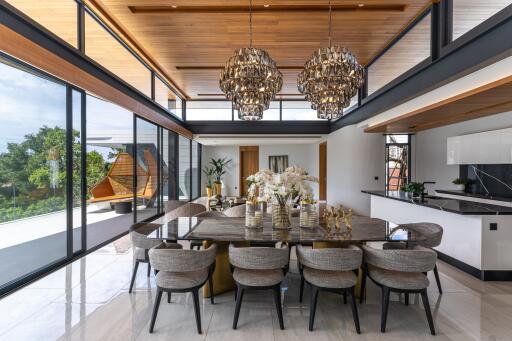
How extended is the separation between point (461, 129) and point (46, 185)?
804cm

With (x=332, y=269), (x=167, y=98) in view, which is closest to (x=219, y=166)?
(x=167, y=98)

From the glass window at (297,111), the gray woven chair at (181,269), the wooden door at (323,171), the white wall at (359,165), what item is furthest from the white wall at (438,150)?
the gray woven chair at (181,269)

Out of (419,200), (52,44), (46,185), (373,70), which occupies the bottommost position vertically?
(419,200)

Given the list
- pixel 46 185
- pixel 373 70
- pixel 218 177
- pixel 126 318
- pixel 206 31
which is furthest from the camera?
pixel 218 177

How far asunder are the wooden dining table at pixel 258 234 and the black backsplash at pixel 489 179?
4031 millimetres

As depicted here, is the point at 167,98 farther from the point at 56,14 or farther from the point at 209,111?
the point at 56,14

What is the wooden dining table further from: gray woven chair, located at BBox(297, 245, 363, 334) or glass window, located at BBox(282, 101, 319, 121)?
glass window, located at BBox(282, 101, 319, 121)

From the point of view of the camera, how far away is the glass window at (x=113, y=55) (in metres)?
3.86

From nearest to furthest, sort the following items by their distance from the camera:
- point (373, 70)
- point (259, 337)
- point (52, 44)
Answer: point (259, 337) < point (52, 44) < point (373, 70)

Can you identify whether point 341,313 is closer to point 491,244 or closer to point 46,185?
point 491,244

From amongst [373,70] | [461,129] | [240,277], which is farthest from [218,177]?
[240,277]

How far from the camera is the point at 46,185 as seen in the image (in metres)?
3.37

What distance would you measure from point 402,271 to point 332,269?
637 millimetres

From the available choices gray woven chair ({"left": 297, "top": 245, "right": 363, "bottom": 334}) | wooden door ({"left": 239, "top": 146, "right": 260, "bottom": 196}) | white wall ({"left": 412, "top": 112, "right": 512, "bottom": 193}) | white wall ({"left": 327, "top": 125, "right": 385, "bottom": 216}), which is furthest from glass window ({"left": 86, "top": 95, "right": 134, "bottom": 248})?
white wall ({"left": 412, "top": 112, "right": 512, "bottom": 193})
